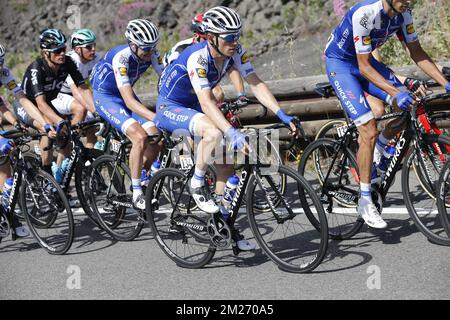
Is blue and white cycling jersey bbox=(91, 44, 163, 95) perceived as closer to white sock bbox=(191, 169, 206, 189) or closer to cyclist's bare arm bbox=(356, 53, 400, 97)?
white sock bbox=(191, 169, 206, 189)

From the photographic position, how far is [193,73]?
6.60m

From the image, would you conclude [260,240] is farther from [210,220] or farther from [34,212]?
[34,212]

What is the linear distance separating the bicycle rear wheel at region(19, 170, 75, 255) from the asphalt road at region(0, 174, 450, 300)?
200 millimetres

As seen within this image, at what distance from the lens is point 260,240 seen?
6391 mm

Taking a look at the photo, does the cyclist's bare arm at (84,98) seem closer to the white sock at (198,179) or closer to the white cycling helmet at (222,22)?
the white sock at (198,179)

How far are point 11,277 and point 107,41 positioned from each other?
1766cm

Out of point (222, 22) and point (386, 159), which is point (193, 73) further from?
point (386, 159)

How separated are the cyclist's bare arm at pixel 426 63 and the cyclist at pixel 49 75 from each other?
13.4ft

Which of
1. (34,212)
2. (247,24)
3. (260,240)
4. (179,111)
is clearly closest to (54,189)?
(34,212)

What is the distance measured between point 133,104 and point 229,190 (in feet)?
6.19

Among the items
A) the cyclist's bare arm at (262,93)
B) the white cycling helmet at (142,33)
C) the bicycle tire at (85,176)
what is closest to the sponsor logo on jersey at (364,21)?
the cyclist's bare arm at (262,93)

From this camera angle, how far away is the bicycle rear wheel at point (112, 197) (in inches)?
321

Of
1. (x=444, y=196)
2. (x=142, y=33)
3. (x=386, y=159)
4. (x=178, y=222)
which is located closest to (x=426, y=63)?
(x=386, y=159)

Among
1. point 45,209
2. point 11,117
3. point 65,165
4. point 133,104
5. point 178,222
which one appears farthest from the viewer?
point 11,117
